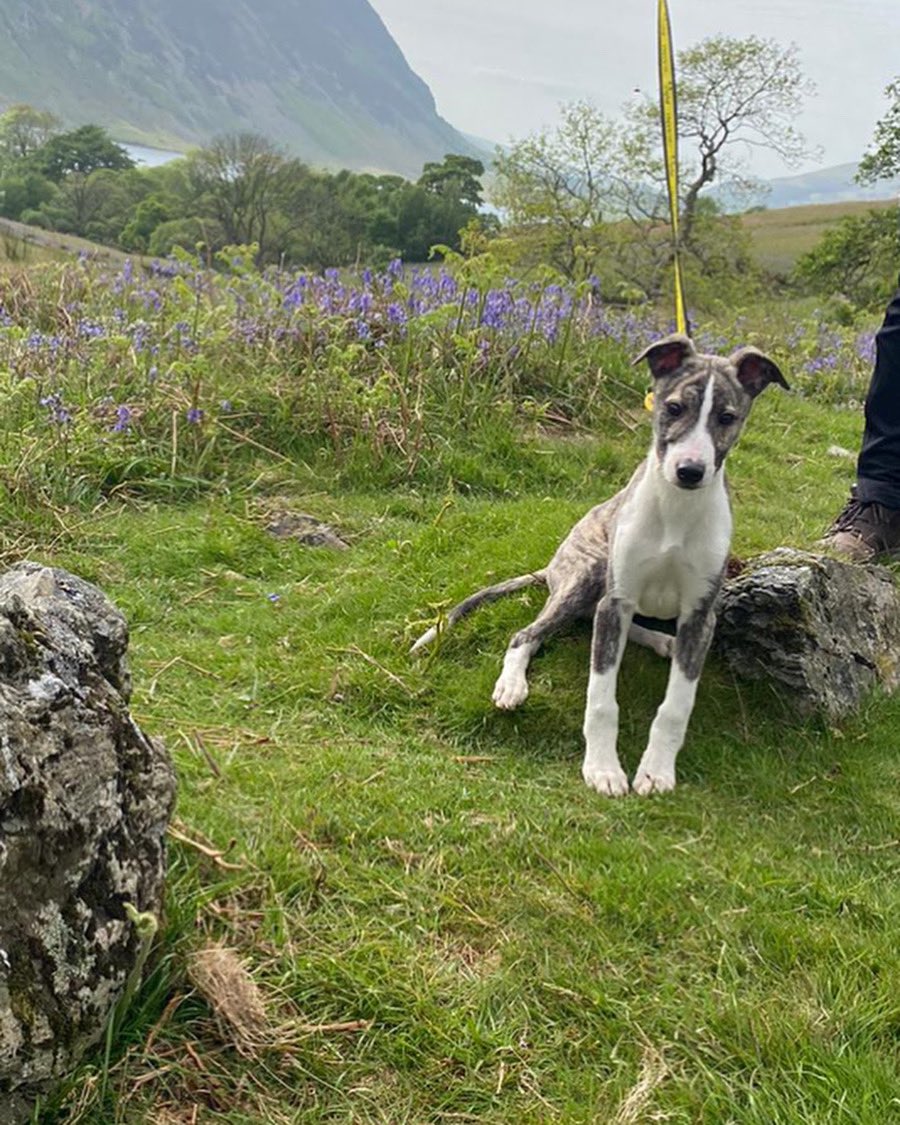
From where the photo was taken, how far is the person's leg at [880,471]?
5.28m

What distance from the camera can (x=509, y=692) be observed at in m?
4.12

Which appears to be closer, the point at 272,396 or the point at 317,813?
the point at 317,813

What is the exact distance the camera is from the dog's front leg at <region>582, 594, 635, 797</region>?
12.2ft

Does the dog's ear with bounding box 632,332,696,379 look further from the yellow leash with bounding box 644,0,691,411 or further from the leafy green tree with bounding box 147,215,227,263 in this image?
the leafy green tree with bounding box 147,215,227,263

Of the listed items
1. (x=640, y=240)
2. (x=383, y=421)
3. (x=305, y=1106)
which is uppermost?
(x=640, y=240)

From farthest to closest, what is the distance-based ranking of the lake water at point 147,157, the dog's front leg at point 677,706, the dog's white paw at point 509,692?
the lake water at point 147,157
the dog's white paw at point 509,692
the dog's front leg at point 677,706

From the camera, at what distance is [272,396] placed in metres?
7.49

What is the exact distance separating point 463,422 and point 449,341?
1086 mm

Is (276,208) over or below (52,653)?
over

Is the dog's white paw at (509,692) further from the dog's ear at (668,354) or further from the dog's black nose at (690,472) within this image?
the dog's ear at (668,354)

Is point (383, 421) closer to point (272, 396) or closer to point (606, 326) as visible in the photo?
point (272, 396)

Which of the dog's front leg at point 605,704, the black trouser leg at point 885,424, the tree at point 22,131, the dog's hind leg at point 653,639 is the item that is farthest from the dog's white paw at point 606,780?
the tree at point 22,131

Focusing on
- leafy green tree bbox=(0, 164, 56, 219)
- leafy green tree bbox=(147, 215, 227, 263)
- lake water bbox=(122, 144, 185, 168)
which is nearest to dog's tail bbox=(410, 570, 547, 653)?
leafy green tree bbox=(147, 215, 227, 263)

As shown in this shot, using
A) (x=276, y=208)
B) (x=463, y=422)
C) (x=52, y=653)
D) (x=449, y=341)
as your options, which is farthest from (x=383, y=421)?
(x=276, y=208)
